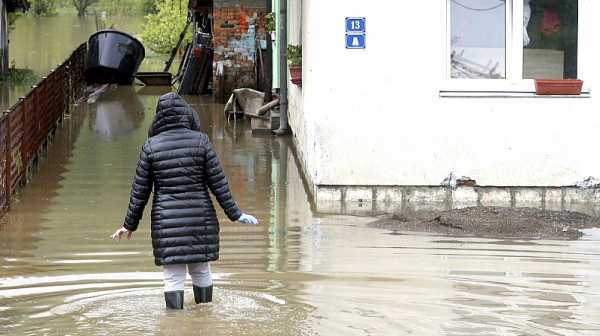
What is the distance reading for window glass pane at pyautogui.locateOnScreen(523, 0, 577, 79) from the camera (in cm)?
1016

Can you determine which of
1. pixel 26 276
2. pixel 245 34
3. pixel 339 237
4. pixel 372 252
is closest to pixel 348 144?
pixel 339 237

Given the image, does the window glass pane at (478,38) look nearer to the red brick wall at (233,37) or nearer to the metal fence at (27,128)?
the metal fence at (27,128)

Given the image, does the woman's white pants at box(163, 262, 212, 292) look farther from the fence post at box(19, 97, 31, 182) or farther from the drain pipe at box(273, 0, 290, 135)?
the drain pipe at box(273, 0, 290, 135)

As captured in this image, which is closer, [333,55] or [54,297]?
[54,297]

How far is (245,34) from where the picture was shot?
2355 cm

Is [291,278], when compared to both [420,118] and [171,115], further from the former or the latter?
[420,118]

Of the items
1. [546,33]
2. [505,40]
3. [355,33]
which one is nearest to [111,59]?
[355,33]

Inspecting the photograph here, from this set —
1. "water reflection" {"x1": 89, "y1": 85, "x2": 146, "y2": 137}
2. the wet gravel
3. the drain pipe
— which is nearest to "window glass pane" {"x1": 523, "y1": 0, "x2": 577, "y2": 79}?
the wet gravel

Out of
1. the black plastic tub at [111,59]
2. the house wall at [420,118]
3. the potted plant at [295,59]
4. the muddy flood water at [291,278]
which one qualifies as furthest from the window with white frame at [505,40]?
the black plastic tub at [111,59]

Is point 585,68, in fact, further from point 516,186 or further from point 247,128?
point 247,128

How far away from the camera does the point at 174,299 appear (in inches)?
243

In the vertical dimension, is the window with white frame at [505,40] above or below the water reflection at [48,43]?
below

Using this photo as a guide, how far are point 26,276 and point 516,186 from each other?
5.39m

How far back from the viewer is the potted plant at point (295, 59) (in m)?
12.8
